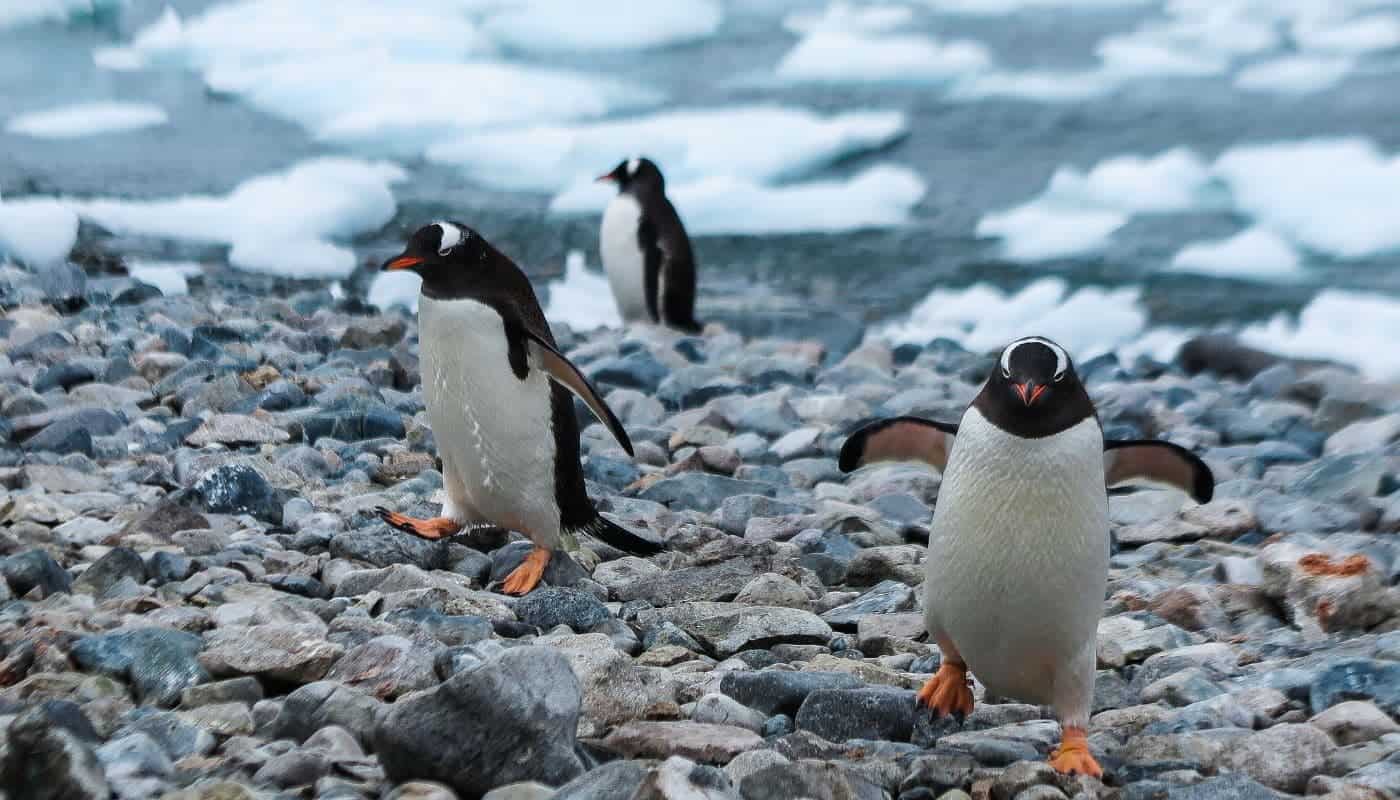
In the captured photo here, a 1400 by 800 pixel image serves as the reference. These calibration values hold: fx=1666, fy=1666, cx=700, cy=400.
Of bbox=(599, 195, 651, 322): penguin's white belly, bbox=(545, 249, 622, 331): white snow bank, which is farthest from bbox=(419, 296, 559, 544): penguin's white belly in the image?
bbox=(599, 195, 651, 322): penguin's white belly

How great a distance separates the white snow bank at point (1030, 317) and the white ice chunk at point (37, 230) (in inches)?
142

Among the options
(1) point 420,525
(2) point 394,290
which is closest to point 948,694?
(1) point 420,525

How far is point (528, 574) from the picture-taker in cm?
296

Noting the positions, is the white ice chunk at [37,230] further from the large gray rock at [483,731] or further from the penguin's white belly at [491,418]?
the large gray rock at [483,731]

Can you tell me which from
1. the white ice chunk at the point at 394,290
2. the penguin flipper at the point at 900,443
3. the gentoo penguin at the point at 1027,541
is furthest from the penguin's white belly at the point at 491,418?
the white ice chunk at the point at 394,290

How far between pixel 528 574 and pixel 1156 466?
3.66ft

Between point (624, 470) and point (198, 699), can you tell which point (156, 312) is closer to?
point (624, 470)

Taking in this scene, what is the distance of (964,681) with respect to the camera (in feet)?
7.57

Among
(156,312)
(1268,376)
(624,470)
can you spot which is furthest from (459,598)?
(1268,376)

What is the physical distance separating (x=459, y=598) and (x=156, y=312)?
363cm

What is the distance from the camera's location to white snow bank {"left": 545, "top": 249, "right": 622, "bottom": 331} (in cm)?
823

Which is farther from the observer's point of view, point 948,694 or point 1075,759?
point 948,694

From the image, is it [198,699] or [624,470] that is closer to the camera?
[198,699]

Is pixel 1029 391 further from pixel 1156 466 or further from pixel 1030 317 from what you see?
pixel 1030 317
